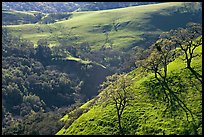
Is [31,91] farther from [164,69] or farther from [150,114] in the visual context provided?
[150,114]

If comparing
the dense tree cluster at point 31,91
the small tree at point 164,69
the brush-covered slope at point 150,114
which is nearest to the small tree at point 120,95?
the brush-covered slope at point 150,114

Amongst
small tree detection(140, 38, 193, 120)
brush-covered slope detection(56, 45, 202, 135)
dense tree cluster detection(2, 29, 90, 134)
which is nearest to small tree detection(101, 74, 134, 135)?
brush-covered slope detection(56, 45, 202, 135)

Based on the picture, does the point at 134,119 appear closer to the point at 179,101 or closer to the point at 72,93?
the point at 179,101

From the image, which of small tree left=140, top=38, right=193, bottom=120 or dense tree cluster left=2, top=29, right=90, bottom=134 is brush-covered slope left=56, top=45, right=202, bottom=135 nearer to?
small tree left=140, top=38, right=193, bottom=120

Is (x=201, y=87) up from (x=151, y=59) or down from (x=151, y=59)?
down

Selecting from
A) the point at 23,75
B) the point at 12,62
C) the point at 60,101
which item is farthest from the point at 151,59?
the point at 12,62

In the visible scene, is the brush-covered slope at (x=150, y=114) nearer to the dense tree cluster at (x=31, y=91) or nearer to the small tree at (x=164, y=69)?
the small tree at (x=164, y=69)

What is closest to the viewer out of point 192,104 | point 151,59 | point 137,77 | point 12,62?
point 192,104

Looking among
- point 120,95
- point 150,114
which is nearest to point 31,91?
point 120,95
